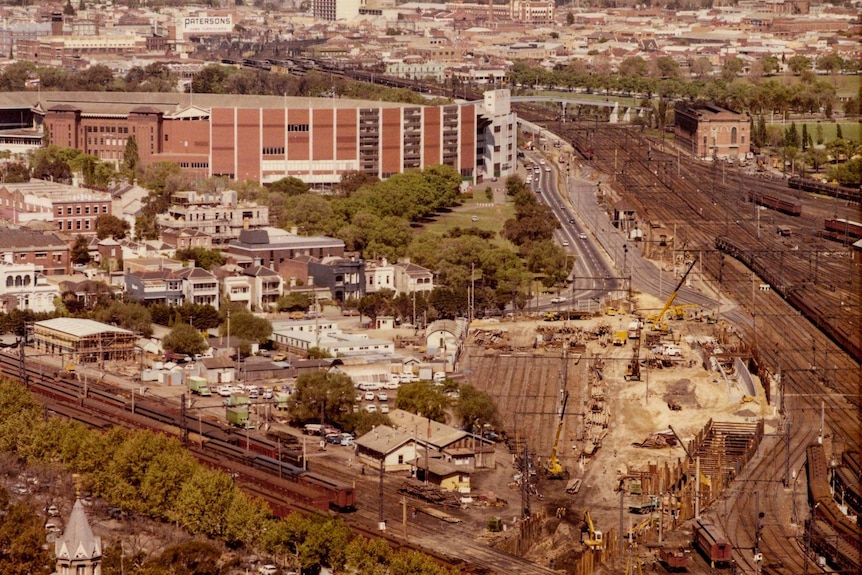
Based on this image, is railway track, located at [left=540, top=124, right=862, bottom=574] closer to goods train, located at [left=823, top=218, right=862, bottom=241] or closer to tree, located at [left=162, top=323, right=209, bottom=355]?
goods train, located at [left=823, top=218, right=862, bottom=241]

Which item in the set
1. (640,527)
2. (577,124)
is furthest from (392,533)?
(577,124)

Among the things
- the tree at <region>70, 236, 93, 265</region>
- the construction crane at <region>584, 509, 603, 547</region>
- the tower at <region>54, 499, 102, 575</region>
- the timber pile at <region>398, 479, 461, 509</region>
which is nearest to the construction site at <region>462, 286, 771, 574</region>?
the construction crane at <region>584, 509, 603, 547</region>

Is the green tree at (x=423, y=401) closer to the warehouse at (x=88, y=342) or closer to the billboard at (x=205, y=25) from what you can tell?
the warehouse at (x=88, y=342)

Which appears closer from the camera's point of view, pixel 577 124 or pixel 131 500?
pixel 131 500

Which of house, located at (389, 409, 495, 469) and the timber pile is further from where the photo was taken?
house, located at (389, 409, 495, 469)

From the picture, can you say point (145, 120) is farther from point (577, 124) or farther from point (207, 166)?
point (577, 124)

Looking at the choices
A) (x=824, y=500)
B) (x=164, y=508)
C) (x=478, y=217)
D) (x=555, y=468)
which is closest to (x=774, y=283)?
(x=478, y=217)

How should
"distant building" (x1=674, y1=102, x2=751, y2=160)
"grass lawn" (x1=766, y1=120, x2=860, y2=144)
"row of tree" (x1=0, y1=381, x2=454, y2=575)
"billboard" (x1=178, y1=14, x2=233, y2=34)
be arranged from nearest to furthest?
"row of tree" (x1=0, y1=381, x2=454, y2=575) < "distant building" (x1=674, y1=102, x2=751, y2=160) < "grass lawn" (x1=766, y1=120, x2=860, y2=144) < "billboard" (x1=178, y1=14, x2=233, y2=34)

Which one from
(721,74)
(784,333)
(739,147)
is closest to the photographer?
(784,333)
